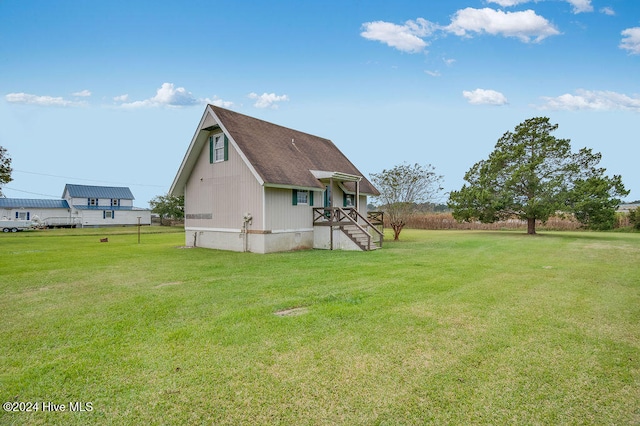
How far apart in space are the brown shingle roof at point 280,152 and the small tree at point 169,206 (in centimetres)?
3107

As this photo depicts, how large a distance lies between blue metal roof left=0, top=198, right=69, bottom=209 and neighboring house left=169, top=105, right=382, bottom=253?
40.5 m

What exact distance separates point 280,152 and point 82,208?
141 ft

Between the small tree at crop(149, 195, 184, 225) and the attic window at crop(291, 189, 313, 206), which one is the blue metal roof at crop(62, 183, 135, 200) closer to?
the small tree at crop(149, 195, 184, 225)

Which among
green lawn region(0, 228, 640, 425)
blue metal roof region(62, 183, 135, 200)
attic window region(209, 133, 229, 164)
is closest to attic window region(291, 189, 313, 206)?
attic window region(209, 133, 229, 164)

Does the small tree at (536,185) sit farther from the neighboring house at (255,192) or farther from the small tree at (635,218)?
the neighboring house at (255,192)

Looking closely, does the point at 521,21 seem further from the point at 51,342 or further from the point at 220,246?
the point at 51,342

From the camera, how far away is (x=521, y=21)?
56.6 ft

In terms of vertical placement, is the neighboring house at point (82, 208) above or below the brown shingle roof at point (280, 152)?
below

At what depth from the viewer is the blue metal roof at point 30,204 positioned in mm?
47312

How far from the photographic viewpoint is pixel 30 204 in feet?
158

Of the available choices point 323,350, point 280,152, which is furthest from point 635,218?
point 323,350

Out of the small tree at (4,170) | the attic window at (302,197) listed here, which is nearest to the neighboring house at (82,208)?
the small tree at (4,170)

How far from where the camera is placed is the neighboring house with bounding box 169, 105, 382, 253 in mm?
16062

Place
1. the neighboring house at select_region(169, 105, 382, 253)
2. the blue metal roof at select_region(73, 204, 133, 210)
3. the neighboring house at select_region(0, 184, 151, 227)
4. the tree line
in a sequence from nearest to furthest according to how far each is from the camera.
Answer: the neighboring house at select_region(169, 105, 382, 253)
the tree line
the neighboring house at select_region(0, 184, 151, 227)
the blue metal roof at select_region(73, 204, 133, 210)
